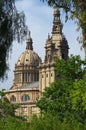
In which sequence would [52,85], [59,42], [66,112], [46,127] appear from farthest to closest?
[59,42], [52,85], [66,112], [46,127]

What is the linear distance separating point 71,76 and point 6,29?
32606 millimetres

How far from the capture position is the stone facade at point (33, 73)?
149875 millimetres

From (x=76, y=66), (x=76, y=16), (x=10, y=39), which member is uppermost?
(x=76, y=66)

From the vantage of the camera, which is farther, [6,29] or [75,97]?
[75,97]

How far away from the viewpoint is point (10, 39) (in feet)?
49.8

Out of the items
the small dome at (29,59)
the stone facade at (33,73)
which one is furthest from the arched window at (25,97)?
the small dome at (29,59)

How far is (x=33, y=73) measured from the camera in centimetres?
18125

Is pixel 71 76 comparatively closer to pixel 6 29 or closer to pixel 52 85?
pixel 52 85

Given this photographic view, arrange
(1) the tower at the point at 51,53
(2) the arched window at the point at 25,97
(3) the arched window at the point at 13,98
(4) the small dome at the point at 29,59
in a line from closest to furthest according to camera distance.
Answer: (1) the tower at the point at 51,53 < (2) the arched window at the point at 25,97 < (3) the arched window at the point at 13,98 < (4) the small dome at the point at 29,59

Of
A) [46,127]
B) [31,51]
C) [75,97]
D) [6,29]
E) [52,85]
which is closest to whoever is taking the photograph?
[6,29]

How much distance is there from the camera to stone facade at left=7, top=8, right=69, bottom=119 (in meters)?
150

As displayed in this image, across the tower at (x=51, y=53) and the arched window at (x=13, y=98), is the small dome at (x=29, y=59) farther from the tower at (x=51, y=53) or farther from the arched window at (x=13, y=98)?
the tower at (x=51, y=53)

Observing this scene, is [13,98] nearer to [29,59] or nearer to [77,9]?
[29,59]

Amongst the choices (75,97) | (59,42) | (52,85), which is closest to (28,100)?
(59,42)
